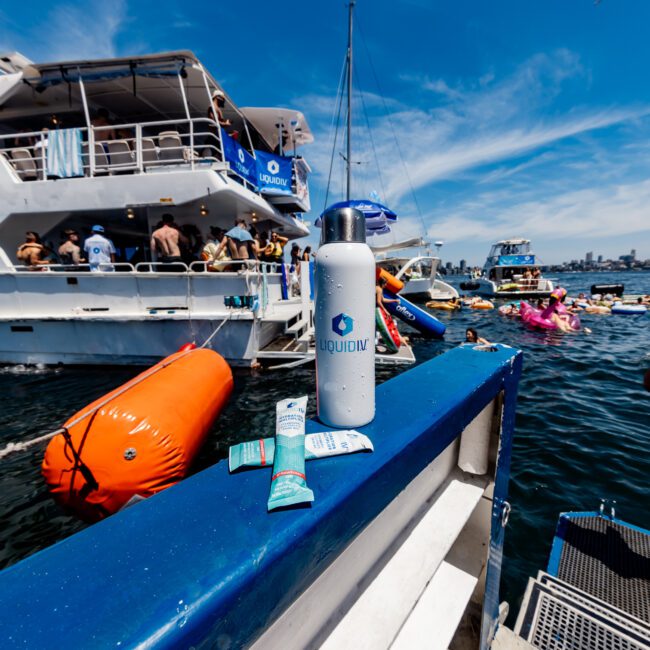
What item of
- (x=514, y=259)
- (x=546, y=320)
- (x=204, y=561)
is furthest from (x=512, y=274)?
(x=204, y=561)

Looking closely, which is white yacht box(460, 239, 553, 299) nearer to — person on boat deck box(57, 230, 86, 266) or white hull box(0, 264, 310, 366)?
white hull box(0, 264, 310, 366)

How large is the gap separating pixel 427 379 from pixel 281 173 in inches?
384

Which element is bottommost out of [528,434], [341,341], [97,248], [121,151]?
[528,434]

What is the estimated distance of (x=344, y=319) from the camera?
1.10 meters

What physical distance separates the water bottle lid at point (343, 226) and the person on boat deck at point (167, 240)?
22.5ft

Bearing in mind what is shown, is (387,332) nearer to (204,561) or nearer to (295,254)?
(295,254)

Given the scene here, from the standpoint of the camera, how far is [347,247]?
43.4 inches

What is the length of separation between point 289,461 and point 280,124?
12252 mm

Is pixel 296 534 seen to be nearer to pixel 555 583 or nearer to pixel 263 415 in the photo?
pixel 555 583

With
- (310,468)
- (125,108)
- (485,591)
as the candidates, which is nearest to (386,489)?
(310,468)

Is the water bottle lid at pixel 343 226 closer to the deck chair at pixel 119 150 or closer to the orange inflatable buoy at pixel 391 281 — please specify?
the orange inflatable buoy at pixel 391 281

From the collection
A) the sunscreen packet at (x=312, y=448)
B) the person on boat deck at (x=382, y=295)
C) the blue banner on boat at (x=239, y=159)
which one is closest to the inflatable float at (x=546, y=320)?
the person on boat deck at (x=382, y=295)

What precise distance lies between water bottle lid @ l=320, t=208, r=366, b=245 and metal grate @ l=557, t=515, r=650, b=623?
3026mm

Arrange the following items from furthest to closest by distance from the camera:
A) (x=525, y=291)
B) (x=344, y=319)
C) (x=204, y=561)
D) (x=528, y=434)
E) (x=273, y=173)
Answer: (x=525, y=291) < (x=273, y=173) < (x=528, y=434) < (x=344, y=319) < (x=204, y=561)
